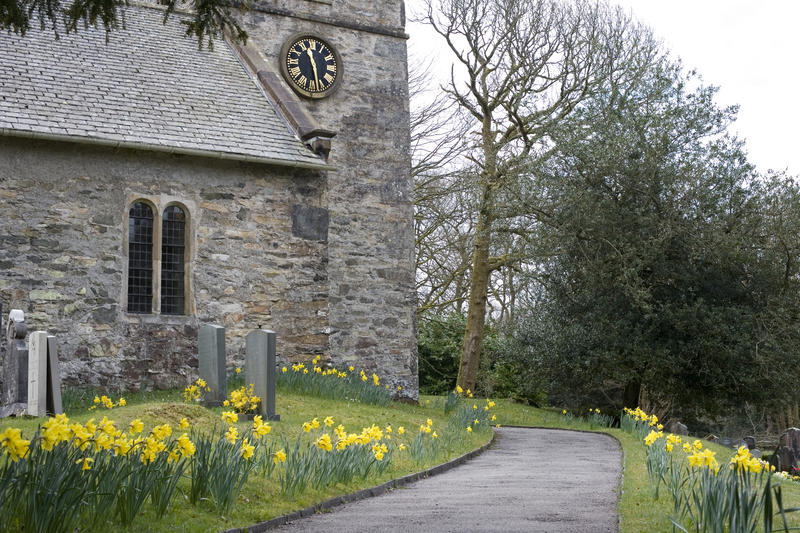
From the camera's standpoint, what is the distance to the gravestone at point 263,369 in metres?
12.4

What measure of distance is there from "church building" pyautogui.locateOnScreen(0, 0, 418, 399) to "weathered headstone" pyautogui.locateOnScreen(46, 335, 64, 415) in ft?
10.8

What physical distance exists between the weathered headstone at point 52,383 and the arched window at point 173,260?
445 cm

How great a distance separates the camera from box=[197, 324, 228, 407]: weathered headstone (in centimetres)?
1310

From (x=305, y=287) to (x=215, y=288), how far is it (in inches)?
69.7

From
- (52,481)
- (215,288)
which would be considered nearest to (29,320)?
(215,288)

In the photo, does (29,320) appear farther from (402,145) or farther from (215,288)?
(402,145)

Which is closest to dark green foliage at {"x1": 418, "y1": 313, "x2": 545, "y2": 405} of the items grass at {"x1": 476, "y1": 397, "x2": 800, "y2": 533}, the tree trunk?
the tree trunk

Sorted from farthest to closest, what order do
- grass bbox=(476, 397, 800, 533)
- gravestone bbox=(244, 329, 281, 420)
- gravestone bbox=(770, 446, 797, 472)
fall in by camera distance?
gravestone bbox=(770, 446, 797, 472) < gravestone bbox=(244, 329, 281, 420) < grass bbox=(476, 397, 800, 533)

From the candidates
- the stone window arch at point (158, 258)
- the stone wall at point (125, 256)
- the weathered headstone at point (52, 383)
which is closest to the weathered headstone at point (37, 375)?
the weathered headstone at point (52, 383)

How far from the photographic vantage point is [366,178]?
19828 mm

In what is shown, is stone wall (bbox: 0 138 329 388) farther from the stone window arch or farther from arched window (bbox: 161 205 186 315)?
arched window (bbox: 161 205 186 315)

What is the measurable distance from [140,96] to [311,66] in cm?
433

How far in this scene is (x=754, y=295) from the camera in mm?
18672

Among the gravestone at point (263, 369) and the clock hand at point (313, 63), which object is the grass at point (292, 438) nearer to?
the gravestone at point (263, 369)
